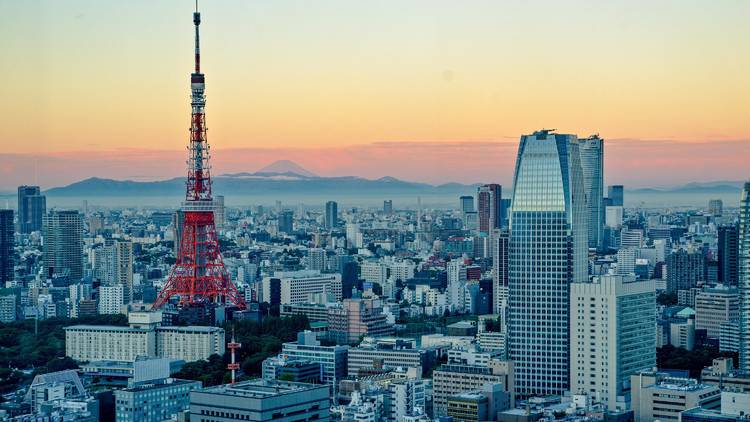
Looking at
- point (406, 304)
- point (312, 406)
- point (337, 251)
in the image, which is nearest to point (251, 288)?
point (406, 304)

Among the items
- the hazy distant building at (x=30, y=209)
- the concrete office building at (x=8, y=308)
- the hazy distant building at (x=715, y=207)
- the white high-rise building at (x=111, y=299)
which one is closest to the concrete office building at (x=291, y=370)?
the hazy distant building at (x=30, y=209)

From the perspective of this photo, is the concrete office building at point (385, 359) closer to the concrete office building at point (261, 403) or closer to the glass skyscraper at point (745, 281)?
the glass skyscraper at point (745, 281)

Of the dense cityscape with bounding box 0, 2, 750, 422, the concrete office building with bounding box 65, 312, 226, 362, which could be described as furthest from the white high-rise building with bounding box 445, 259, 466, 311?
the concrete office building with bounding box 65, 312, 226, 362

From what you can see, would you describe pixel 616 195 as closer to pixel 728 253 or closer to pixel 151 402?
pixel 728 253

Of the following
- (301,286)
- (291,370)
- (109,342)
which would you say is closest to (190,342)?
(109,342)

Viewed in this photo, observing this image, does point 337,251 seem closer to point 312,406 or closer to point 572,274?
point 572,274
